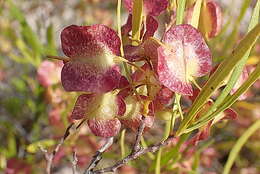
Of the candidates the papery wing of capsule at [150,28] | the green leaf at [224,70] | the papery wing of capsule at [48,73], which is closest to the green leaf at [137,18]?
the papery wing of capsule at [150,28]

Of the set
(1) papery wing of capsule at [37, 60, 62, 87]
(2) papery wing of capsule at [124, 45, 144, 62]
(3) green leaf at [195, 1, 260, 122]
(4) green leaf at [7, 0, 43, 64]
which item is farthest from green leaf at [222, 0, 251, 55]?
(4) green leaf at [7, 0, 43, 64]

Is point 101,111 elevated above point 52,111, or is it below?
above

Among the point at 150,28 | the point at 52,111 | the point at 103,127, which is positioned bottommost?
the point at 52,111

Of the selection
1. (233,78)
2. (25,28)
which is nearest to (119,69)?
(233,78)

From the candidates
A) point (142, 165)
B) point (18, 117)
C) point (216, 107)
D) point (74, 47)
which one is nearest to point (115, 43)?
point (74, 47)

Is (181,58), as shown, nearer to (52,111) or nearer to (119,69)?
(119,69)

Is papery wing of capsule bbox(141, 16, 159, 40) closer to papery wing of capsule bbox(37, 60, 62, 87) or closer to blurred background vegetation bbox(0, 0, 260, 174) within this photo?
blurred background vegetation bbox(0, 0, 260, 174)

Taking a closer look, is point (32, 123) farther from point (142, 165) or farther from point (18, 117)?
point (142, 165)
